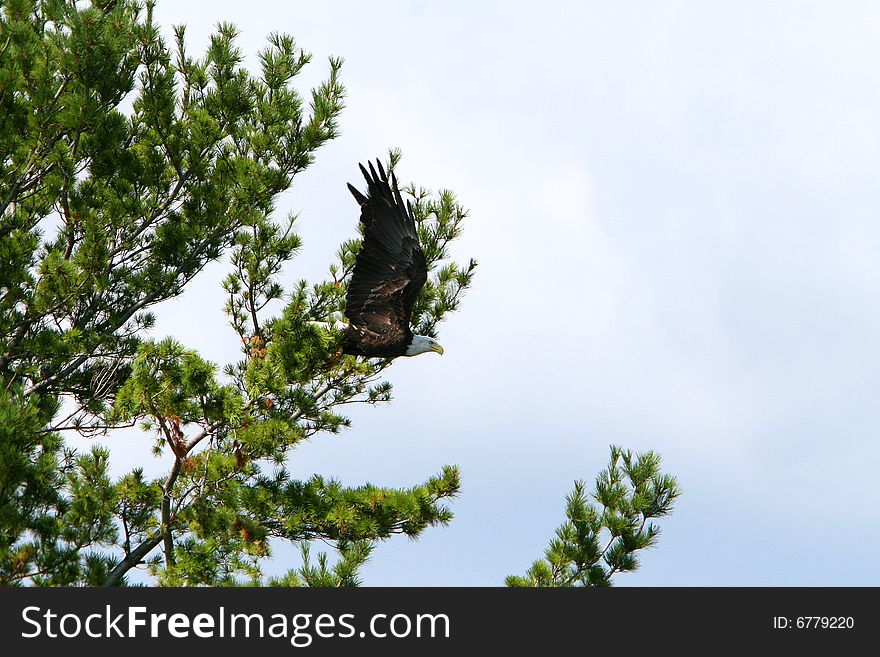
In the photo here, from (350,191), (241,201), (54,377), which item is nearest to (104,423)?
(54,377)

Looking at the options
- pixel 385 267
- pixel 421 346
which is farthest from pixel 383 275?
pixel 421 346

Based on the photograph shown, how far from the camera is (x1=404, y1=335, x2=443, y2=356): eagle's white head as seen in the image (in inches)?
329

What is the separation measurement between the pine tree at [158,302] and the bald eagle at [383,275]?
9.8 inches

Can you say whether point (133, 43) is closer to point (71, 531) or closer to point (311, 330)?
point (311, 330)

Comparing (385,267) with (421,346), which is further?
(421,346)

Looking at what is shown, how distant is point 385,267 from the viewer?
7.88 meters

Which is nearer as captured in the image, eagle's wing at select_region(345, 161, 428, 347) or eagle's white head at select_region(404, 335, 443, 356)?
eagle's wing at select_region(345, 161, 428, 347)

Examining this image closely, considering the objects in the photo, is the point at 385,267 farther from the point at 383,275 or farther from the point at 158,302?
the point at 158,302

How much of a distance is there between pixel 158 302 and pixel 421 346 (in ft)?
7.89

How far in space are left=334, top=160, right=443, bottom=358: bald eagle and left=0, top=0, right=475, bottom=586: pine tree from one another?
0.25 metres

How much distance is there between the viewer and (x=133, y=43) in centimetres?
809

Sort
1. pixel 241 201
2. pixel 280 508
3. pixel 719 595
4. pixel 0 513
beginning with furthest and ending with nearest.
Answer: pixel 241 201 < pixel 280 508 < pixel 0 513 < pixel 719 595

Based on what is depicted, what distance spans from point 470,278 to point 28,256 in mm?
3730

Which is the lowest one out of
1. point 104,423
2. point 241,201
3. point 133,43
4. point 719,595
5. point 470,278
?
point 719,595
